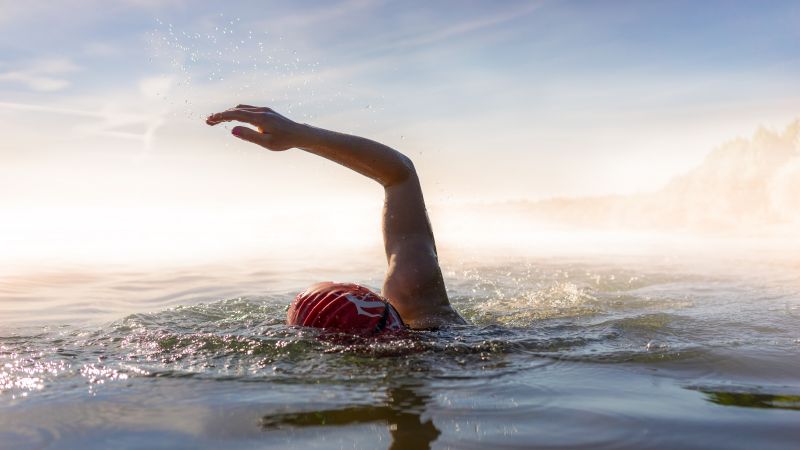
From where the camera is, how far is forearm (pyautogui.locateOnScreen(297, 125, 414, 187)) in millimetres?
4754

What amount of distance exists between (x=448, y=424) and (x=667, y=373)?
157cm

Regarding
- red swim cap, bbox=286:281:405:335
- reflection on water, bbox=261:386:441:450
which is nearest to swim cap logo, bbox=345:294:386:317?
red swim cap, bbox=286:281:405:335

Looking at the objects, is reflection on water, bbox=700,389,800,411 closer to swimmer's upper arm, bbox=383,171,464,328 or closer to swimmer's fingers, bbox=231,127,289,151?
swimmer's upper arm, bbox=383,171,464,328

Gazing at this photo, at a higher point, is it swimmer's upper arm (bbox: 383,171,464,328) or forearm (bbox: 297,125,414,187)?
forearm (bbox: 297,125,414,187)

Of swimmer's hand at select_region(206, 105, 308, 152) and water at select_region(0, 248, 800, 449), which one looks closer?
water at select_region(0, 248, 800, 449)

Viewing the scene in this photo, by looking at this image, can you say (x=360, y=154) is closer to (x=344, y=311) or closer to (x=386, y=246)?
(x=386, y=246)

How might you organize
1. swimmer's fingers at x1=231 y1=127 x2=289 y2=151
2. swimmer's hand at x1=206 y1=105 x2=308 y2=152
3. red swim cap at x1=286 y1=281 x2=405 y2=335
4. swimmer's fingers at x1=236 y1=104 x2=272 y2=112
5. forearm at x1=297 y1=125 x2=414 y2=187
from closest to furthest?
red swim cap at x1=286 y1=281 x2=405 y2=335
swimmer's fingers at x1=231 y1=127 x2=289 y2=151
swimmer's hand at x1=206 y1=105 x2=308 y2=152
swimmer's fingers at x1=236 y1=104 x2=272 y2=112
forearm at x1=297 y1=125 x2=414 y2=187

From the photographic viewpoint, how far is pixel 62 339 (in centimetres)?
456

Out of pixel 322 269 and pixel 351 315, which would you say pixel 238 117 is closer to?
pixel 351 315

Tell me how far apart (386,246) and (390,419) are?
259 centimetres

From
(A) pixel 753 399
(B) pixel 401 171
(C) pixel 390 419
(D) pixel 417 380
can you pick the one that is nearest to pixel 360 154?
(B) pixel 401 171

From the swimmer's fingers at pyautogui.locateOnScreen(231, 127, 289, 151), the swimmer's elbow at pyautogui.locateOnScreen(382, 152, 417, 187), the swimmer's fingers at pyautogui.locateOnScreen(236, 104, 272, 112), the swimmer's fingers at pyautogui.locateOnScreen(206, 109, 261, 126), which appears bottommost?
the swimmer's elbow at pyautogui.locateOnScreen(382, 152, 417, 187)

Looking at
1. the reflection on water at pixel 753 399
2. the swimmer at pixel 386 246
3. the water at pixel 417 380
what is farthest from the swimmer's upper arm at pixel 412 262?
the reflection on water at pixel 753 399

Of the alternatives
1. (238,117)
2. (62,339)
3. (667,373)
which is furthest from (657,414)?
(62,339)
